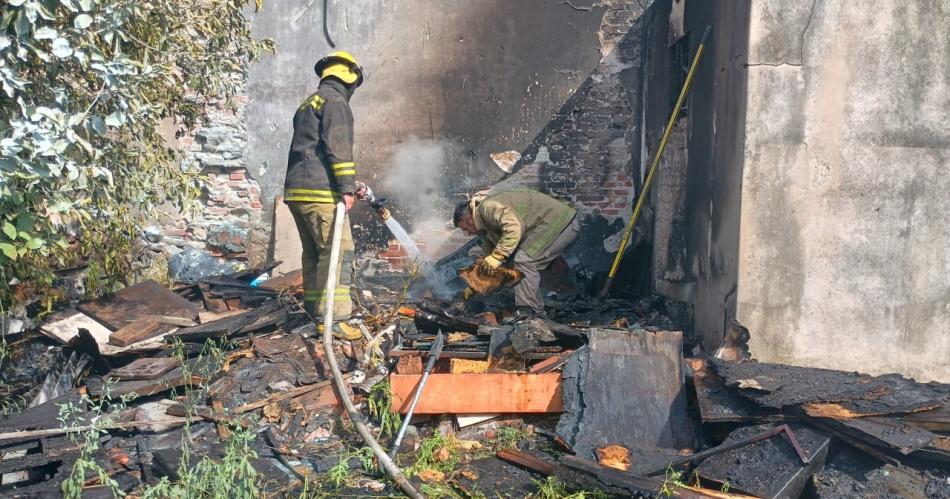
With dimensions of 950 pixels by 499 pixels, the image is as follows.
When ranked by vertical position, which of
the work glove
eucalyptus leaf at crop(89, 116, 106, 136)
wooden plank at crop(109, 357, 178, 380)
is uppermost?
eucalyptus leaf at crop(89, 116, 106, 136)

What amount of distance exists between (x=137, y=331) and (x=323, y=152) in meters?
1.86

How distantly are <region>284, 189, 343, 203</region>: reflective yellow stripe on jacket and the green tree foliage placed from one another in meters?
0.69

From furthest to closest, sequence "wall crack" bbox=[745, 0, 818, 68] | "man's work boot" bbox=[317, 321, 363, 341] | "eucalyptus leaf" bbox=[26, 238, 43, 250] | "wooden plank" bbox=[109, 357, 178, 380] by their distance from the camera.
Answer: "man's work boot" bbox=[317, 321, 363, 341]
"wooden plank" bbox=[109, 357, 178, 380]
"wall crack" bbox=[745, 0, 818, 68]
"eucalyptus leaf" bbox=[26, 238, 43, 250]

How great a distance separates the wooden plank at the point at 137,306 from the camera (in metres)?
5.97

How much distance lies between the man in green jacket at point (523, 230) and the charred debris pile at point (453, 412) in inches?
17.7

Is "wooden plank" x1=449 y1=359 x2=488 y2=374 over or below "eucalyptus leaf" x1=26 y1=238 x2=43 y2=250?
below

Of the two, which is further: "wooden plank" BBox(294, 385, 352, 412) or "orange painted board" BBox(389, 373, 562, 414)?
"wooden plank" BBox(294, 385, 352, 412)

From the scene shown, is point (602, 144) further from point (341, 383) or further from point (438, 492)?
point (438, 492)

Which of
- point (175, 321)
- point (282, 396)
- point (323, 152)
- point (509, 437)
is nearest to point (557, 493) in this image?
point (509, 437)

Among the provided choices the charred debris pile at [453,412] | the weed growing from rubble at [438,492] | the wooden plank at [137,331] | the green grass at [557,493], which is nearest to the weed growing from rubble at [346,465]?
the charred debris pile at [453,412]

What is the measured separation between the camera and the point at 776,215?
16.3 ft

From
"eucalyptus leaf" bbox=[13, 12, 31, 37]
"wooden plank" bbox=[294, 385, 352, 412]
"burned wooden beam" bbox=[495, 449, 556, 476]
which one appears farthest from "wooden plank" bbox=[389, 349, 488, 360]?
"eucalyptus leaf" bbox=[13, 12, 31, 37]

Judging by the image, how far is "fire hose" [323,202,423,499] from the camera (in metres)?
3.84

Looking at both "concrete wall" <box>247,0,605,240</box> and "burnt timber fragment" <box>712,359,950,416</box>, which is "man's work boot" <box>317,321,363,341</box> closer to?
"burnt timber fragment" <box>712,359,950,416</box>
